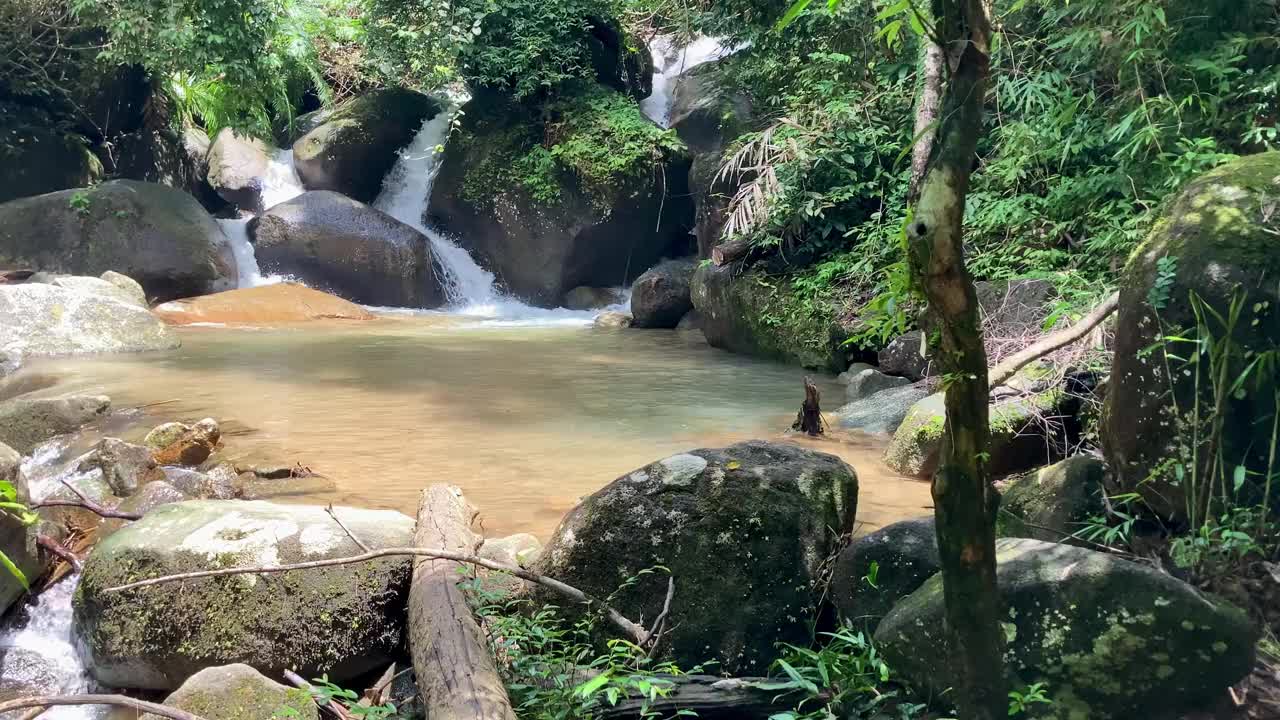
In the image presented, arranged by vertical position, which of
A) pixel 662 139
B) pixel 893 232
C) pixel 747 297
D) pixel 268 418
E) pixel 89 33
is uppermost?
pixel 89 33

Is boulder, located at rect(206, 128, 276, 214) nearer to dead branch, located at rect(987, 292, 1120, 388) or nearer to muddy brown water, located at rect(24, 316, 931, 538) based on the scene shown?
muddy brown water, located at rect(24, 316, 931, 538)

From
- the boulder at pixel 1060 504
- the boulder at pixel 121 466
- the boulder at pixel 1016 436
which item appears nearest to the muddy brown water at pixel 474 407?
the boulder at pixel 1016 436

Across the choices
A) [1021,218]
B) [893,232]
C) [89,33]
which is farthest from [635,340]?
[89,33]

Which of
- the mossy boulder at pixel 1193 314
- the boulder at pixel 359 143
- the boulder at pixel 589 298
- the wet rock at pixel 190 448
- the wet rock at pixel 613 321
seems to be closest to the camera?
the mossy boulder at pixel 1193 314

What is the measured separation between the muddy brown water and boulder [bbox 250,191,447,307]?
3.39 meters

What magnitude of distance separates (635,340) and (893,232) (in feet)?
12.4

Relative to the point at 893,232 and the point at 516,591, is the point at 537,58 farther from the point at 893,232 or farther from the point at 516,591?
the point at 516,591

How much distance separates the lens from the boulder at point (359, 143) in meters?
17.2

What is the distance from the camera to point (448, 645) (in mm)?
2814

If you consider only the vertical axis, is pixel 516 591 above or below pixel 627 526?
below

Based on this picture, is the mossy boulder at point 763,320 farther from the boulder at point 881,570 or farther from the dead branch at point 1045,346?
the boulder at point 881,570

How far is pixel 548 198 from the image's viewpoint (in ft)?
52.1

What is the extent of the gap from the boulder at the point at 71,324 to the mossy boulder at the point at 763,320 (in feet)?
20.7

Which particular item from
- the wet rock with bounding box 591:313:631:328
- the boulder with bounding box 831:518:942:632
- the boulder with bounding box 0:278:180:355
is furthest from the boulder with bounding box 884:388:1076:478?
the wet rock with bounding box 591:313:631:328
